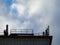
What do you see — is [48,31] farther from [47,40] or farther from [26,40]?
[26,40]

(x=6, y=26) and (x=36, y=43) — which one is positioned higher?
(x=6, y=26)

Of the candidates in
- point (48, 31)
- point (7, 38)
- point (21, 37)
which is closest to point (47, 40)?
point (48, 31)

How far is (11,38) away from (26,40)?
2669 millimetres

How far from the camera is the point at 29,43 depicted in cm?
4028

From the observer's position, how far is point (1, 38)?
4016 cm

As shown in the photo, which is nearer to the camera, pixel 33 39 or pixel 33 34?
pixel 33 39

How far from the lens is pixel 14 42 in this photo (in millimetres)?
40281

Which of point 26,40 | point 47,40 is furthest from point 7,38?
point 47,40

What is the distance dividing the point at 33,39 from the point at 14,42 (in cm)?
339

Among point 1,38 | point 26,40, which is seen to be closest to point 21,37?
point 26,40

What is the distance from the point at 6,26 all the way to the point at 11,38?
175 inches

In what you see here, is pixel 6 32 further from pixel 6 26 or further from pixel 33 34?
pixel 33 34

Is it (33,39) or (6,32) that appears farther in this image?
(6,32)

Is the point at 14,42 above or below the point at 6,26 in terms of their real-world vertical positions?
below
